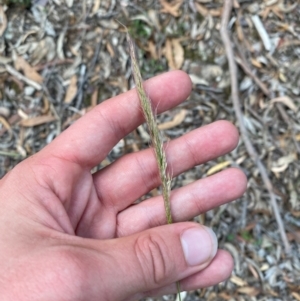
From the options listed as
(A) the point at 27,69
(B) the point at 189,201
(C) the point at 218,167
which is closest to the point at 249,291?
(C) the point at 218,167

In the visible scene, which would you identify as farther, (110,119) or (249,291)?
(249,291)

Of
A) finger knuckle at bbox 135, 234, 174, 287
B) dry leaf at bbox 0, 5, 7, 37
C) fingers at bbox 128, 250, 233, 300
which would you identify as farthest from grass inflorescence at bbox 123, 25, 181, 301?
dry leaf at bbox 0, 5, 7, 37

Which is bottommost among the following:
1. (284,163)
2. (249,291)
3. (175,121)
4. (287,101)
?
(249,291)

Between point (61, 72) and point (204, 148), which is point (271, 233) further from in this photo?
point (61, 72)

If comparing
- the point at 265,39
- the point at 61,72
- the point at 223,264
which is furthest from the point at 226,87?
the point at 223,264

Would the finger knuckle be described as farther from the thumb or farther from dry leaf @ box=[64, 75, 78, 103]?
dry leaf @ box=[64, 75, 78, 103]

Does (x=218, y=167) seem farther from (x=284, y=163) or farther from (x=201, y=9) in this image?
(x=201, y=9)

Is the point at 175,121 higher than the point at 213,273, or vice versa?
the point at 175,121
